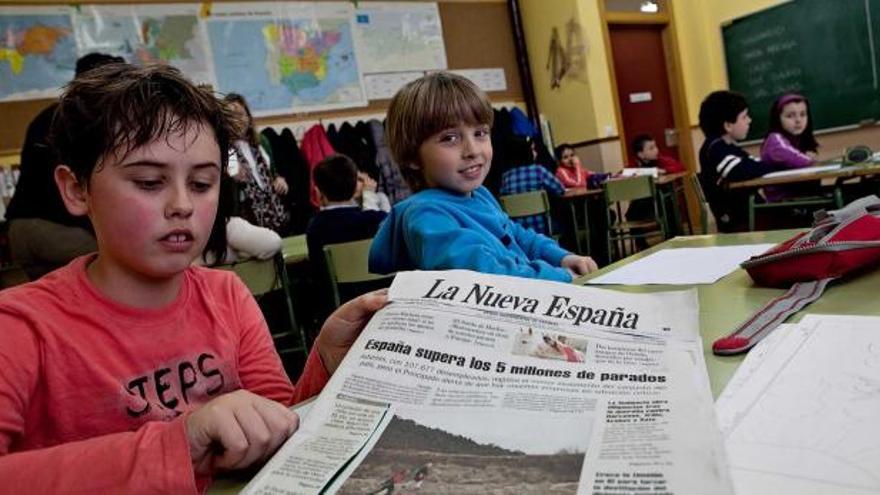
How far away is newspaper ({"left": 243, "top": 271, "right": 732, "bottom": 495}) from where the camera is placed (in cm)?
35

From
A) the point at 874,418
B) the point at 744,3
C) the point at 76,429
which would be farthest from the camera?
the point at 744,3

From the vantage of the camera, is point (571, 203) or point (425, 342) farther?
point (571, 203)

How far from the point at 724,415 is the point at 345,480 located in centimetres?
25

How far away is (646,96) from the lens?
5816 mm

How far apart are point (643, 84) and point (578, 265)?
17.0ft

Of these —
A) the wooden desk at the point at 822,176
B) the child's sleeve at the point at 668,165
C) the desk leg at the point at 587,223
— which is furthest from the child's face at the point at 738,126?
the child's sleeve at the point at 668,165

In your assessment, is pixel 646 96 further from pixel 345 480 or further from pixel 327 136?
pixel 345 480

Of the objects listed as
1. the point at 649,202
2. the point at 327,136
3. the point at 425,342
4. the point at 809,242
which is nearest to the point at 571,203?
the point at 649,202

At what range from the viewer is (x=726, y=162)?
2.98 m

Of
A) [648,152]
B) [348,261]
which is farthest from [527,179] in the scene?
[348,261]

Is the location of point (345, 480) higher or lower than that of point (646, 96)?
lower

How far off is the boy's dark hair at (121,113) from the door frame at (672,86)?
5.20 m

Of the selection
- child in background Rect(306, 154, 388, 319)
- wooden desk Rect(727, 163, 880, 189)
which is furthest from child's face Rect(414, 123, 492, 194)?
wooden desk Rect(727, 163, 880, 189)

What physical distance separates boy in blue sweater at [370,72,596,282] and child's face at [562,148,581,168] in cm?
385
